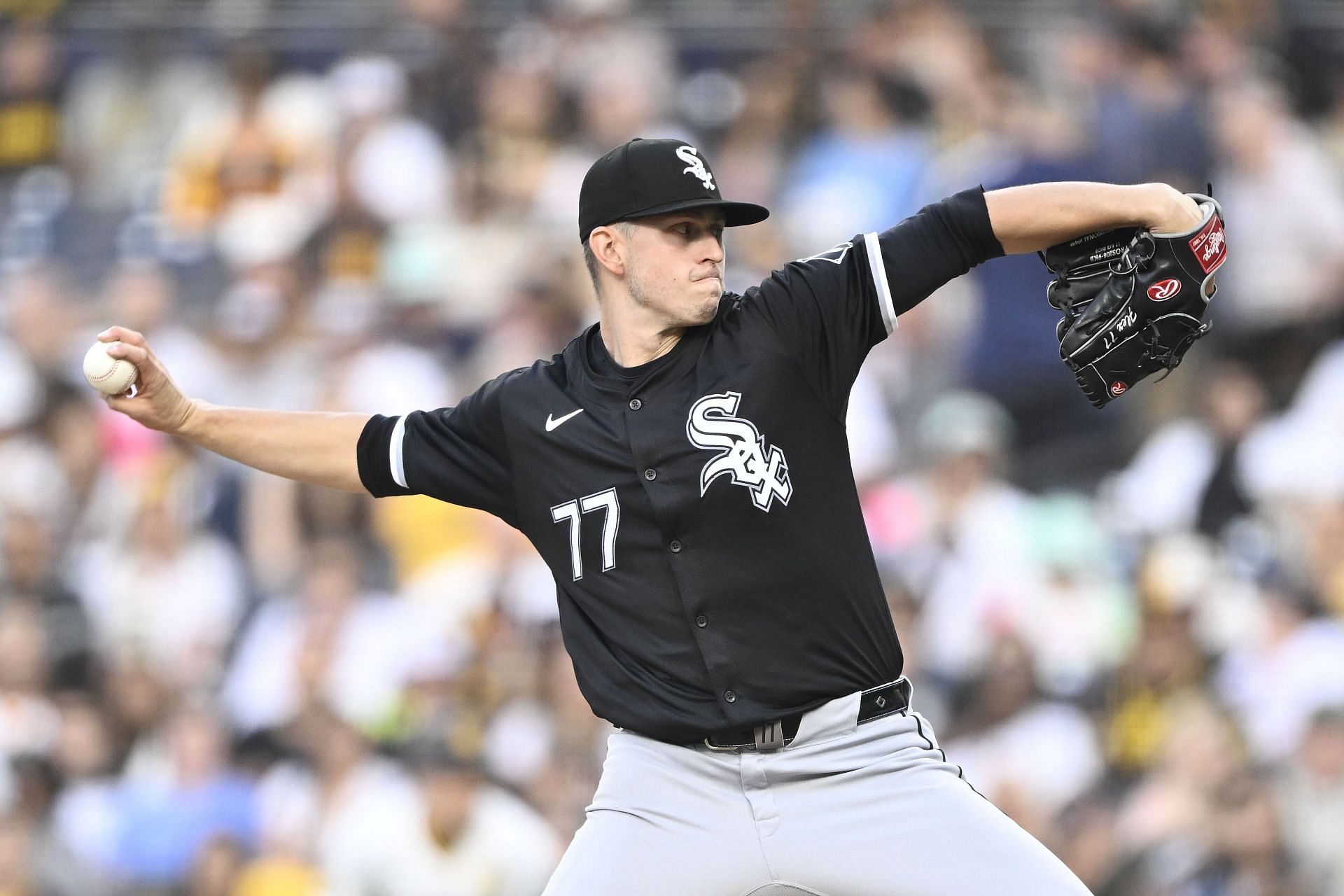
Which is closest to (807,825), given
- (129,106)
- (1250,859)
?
(1250,859)

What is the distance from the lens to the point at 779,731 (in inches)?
150

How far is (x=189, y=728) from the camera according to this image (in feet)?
25.4

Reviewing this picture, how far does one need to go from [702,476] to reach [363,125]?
21.1 feet

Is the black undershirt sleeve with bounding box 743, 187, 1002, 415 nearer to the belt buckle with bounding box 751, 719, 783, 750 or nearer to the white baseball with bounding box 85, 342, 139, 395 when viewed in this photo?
the belt buckle with bounding box 751, 719, 783, 750

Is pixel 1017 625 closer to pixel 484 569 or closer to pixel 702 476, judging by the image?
pixel 484 569

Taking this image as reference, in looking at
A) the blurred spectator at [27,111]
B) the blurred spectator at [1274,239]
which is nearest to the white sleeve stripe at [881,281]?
the blurred spectator at [1274,239]

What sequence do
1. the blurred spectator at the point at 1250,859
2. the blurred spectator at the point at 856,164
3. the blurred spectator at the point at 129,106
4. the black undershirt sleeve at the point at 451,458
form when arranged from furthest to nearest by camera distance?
the blurred spectator at the point at 129,106 → the blurred spectator at the point at 856,164 → the blurred spectator at the point at 1250,859 → the black undershirt sleeve at the point at 451,458

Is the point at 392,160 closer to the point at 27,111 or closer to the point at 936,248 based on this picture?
the point at 27,111

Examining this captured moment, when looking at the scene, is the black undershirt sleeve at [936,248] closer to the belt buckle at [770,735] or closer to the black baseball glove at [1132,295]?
the black baseball glove at [1132,295]

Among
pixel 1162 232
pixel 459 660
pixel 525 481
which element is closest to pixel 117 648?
pixel 459 660

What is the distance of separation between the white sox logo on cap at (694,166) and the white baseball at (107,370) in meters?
1.31

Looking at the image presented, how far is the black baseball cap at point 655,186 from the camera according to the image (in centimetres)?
391

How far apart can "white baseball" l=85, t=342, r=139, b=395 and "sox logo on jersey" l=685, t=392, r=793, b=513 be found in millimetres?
1265

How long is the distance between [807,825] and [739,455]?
0.78 m
